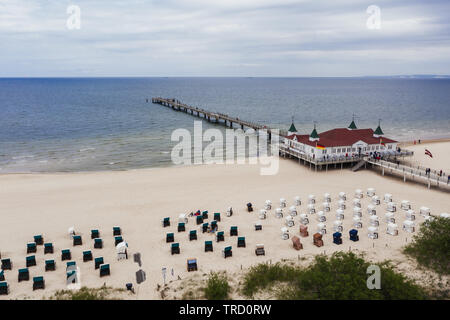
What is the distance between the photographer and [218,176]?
35.2 metres

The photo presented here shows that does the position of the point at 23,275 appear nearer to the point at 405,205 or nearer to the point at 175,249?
the point at 175,249

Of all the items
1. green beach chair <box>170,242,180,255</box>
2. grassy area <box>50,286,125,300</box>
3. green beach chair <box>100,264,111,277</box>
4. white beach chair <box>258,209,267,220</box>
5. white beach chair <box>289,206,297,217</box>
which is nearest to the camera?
grassy area <box>50,286,125,300</box>

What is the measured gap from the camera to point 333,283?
42.8 ft

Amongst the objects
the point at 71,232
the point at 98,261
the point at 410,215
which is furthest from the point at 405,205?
the point at 71,232

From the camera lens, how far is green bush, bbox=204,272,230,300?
1410 centimetres

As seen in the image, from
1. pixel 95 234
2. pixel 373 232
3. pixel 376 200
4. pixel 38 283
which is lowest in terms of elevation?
pixel 38 283

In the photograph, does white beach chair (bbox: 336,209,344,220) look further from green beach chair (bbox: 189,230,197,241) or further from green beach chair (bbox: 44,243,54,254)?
green beach chair (bbox: 44,243,54,254)

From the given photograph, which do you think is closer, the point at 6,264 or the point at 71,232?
the point at 6,264

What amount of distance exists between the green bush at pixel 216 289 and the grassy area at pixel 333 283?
2.71ft

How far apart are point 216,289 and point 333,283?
181 inches

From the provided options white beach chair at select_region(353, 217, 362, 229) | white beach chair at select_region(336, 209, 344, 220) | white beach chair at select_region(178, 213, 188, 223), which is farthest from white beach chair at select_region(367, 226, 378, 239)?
white beach chair at select_region(178, 213, 188, 223)

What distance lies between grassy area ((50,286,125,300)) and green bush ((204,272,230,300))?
12.6 feet

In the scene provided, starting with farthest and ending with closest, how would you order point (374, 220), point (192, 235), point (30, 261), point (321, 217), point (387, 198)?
point (387, 198) → point (321, 217) → point (374, 220) → point (192, 235) → point (30, 261)
